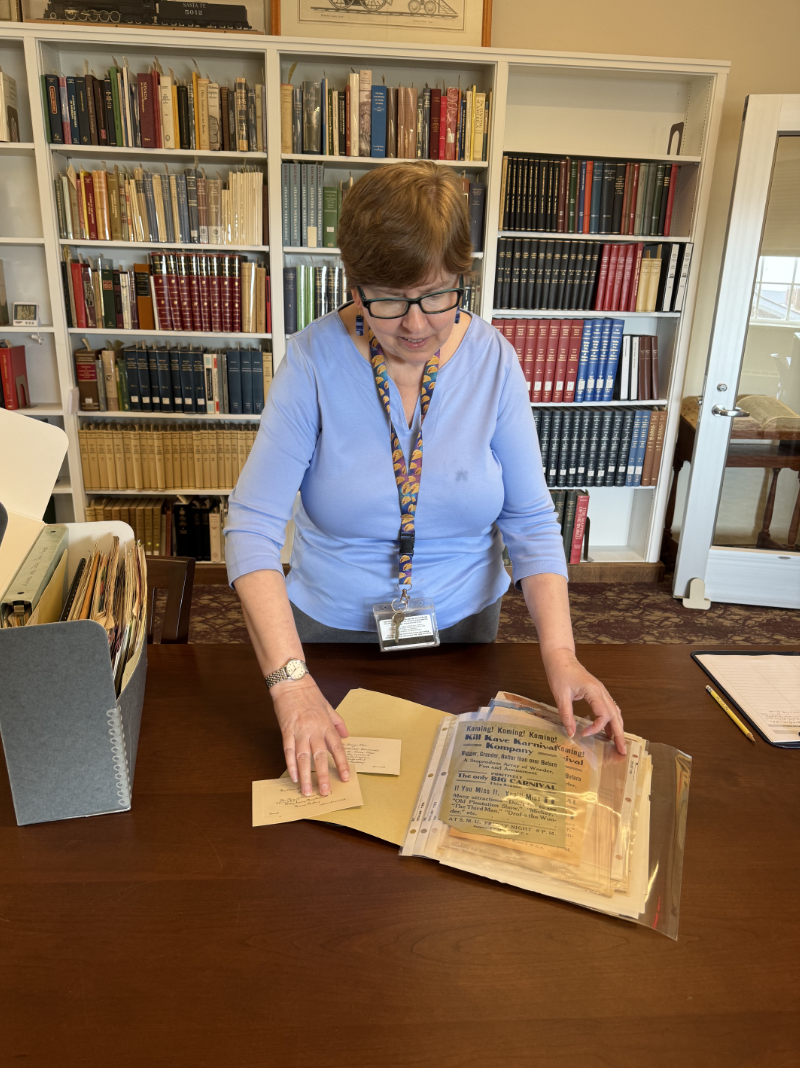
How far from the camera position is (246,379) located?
3291 millimetres

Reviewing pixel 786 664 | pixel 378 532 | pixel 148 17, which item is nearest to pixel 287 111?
pixel 148 17

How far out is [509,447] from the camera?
127 cm

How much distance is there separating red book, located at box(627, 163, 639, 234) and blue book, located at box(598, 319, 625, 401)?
1.28 feet

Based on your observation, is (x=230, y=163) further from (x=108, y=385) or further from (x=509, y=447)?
(x=509, y=447)

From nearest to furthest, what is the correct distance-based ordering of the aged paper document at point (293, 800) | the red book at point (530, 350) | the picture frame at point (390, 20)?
the aged paper document at point (293, 800) < the picture frame at point (390, 20) < the red book at point (530, 350)

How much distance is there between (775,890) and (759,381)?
2.94 metres

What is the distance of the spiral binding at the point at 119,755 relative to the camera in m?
Result: 0.81

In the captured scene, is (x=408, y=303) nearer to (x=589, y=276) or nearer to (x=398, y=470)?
(x=398, y=470)

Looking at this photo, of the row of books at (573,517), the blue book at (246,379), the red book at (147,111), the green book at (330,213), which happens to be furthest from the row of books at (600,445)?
the red book at (147,111)

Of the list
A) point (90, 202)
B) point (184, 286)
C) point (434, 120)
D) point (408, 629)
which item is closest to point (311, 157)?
point (434, 120)

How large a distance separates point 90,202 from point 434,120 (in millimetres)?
1417

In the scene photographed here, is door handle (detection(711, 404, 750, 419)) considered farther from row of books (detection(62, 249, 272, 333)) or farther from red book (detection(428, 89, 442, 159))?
row of books (detection(62, 249, 272, 333))

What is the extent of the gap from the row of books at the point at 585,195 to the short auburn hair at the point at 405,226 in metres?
2.27

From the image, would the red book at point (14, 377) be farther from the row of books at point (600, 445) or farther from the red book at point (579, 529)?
the red book at point (579, 529)
